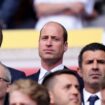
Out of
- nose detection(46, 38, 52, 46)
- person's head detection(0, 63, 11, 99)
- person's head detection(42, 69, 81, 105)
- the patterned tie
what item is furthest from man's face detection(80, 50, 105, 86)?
person's head detection(0, 63, 11, 99)

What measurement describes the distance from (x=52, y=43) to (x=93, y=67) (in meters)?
0.33

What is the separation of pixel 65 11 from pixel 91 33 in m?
0.63

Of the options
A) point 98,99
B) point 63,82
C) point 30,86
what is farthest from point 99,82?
point 30,86

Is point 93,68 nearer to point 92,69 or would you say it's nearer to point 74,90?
point 92,69

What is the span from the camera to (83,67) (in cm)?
550

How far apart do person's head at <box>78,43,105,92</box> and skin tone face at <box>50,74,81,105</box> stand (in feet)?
1.68

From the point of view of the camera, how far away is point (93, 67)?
5.48 meters

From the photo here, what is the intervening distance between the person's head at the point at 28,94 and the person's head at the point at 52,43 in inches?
35.4

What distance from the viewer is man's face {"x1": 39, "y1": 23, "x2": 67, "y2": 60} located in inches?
216

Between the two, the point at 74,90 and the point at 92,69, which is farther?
the point at 92,69

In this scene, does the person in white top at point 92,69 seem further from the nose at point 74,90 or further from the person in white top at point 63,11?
the person in white top at point 63,11

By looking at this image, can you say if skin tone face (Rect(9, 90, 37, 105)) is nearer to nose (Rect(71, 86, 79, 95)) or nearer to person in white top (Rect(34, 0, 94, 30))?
nose (Rect(71, 86, 79, 95))

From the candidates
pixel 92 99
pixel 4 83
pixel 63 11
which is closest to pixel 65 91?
pixel 4 83

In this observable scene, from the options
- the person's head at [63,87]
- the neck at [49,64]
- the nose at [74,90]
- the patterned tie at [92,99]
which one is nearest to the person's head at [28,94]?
the person's head at [63,87]
